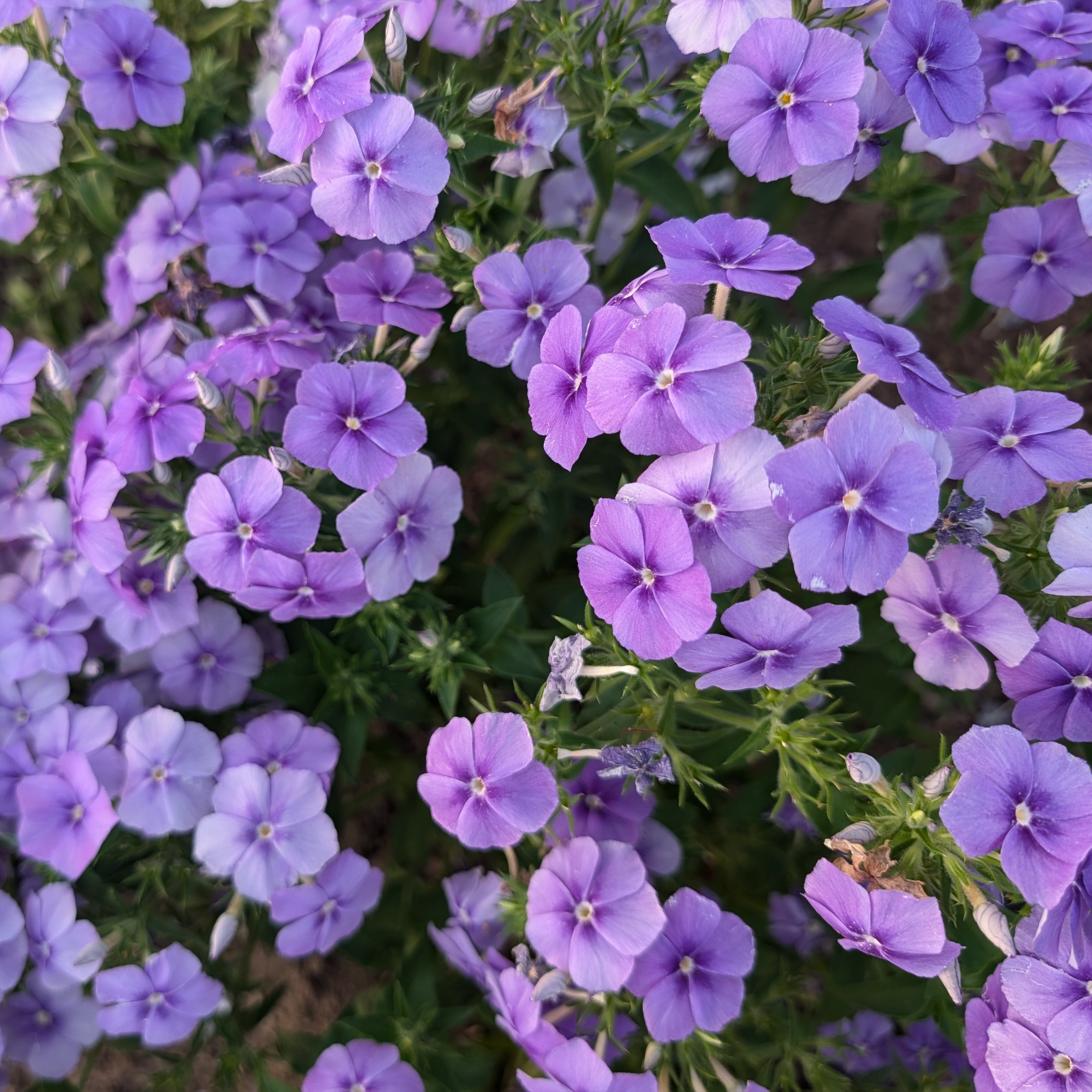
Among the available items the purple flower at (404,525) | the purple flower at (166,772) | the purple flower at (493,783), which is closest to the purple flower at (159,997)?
the purple flower at (166,772)

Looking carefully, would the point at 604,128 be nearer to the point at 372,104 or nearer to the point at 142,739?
the point at 372,104

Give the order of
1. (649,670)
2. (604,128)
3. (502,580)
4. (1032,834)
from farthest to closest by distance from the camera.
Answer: (502,580) < (604,128) < (649,670) < (1032,834)

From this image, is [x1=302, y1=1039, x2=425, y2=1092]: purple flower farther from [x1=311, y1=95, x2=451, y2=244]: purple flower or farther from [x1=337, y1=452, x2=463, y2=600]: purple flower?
[x1=311, y1=95, x2=451, y2=244]: purple flower

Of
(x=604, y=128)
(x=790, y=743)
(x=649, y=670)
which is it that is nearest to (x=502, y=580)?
(x=649, y=670)

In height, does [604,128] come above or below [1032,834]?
above

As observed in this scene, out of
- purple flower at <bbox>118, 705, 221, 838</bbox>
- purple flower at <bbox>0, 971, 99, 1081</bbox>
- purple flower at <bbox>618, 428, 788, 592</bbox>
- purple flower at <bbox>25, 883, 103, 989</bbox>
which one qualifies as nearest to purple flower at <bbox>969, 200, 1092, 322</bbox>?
purple flower at <bbox>618, 428, 788, 592</bbox>
